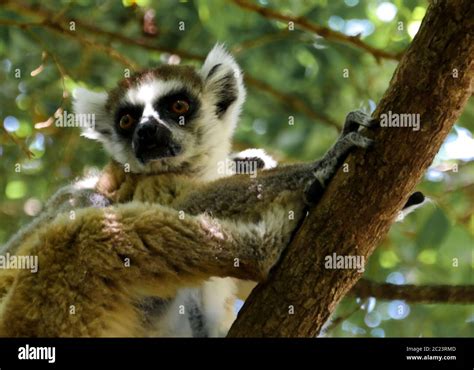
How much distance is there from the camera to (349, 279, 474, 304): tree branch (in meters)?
6.13

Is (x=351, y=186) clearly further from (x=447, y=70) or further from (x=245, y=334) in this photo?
(x=245, y=334)

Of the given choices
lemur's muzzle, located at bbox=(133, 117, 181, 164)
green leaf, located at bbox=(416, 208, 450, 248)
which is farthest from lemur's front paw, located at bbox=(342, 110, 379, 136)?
green leaf, located at bbox=(416, 208, 450, 248)

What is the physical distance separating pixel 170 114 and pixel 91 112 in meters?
0.92

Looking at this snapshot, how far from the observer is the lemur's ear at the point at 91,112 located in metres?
6.89

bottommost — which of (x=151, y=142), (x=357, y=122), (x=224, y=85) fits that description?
(x=357, y=122)

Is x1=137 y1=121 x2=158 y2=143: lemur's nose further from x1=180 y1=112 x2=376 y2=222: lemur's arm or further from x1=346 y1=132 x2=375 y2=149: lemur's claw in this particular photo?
x1=346 y1=132 x2=375 y2=149: lemur's claw

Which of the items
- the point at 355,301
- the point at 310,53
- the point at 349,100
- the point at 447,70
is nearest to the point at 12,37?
the point at 310,53

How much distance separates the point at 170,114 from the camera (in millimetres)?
6527

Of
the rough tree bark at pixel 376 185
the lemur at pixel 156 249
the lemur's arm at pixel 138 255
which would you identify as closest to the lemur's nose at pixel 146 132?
the lemur at pixel 156 249

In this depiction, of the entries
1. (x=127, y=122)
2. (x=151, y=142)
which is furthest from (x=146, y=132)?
(x=127, y=122)

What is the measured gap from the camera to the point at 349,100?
8203 mm

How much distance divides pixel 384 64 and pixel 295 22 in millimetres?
1414

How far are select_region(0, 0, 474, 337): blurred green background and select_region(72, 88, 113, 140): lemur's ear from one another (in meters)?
0.47

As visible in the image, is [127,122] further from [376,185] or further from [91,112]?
[376,185]
